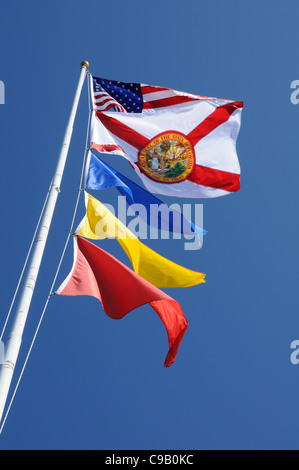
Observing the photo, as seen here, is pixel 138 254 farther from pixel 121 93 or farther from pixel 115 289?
pixel 121 93

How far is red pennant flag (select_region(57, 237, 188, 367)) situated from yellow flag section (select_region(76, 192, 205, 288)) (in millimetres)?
594

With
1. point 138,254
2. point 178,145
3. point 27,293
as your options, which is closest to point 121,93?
point 178,145

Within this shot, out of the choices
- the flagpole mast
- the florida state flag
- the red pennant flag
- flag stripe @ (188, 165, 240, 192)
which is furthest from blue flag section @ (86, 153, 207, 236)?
the red pennant flag

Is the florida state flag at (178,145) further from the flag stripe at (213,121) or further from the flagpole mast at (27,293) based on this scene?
the flagpole mast at (27,293)

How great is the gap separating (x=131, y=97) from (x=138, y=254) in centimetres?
423

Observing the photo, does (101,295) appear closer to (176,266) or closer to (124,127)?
(176,266)

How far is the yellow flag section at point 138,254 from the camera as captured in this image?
34.0ft

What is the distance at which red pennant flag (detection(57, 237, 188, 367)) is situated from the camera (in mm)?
9039

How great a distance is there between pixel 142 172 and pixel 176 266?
2511 millimetres

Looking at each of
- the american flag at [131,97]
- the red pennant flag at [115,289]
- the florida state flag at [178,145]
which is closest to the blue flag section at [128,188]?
the florida state flag at [178,145]

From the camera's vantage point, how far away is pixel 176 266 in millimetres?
10750

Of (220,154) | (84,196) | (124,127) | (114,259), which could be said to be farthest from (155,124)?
(114,259)

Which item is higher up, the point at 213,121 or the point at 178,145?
the point at 213,121

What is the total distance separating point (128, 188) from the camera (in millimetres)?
11297
